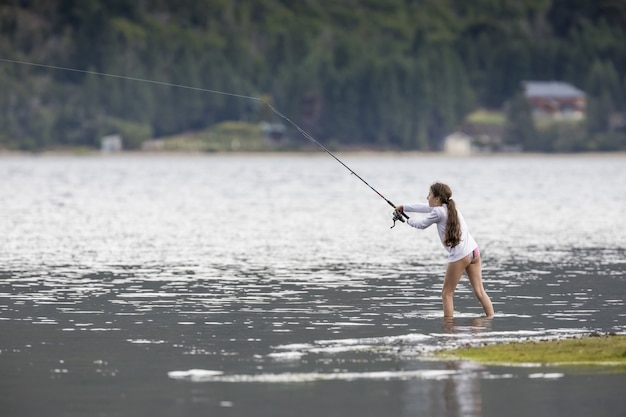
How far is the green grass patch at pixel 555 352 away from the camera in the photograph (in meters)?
15.2

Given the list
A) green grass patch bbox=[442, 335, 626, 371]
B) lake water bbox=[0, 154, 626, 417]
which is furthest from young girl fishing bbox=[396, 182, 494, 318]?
green grass patch bbox=[442, 335, 626, 371]

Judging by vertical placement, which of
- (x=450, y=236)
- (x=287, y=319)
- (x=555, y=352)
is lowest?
(x=287, y=319)

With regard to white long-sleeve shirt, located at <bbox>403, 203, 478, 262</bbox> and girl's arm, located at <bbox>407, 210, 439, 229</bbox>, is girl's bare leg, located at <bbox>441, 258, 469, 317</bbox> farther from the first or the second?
girl's arm, located at <bbox>407, 210, 439, 229</bbox>

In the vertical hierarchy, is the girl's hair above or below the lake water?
above

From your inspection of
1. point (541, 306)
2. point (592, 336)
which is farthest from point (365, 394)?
point (541, 306)

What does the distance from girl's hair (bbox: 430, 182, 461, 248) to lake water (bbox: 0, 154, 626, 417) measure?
3.26 feet

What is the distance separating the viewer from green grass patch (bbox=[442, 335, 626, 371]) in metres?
15.2

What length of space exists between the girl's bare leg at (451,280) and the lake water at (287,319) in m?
0.24

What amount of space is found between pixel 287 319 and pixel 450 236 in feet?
7.10

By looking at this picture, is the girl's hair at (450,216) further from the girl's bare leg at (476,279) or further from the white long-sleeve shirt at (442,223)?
the girl's bare leg at (476,279)

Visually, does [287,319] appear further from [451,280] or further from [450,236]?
[450,236]

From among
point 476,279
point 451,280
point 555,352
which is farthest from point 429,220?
point 555,352

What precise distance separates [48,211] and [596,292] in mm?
32663

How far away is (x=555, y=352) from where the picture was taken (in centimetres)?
1566
